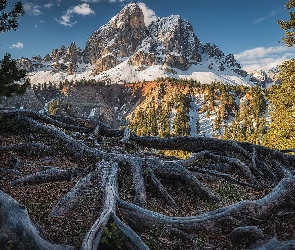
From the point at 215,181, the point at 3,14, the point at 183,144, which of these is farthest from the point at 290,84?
the point at 3,14

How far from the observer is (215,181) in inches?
354

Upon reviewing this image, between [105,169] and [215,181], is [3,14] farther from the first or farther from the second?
[215,181]

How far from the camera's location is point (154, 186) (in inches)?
298

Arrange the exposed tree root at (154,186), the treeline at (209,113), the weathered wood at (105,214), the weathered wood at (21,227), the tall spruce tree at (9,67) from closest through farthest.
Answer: the weathered wood at (21,227)
the weathered wood at (105,214)
the exposed tree root at (154,186)
the tall spruce tree at (9,67)
the treeline at (209,113)

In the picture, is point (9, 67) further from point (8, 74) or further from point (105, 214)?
point (105, 214)

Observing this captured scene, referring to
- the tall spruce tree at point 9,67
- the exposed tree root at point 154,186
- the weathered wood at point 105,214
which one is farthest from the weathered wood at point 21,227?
the tall spruce tree at point 9,67

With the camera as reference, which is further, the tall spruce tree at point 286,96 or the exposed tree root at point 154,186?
the tall spruce tree at point 286,96

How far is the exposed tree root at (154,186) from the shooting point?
199 inches

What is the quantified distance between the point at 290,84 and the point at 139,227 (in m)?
17.6

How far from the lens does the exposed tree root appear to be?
16.6 ft

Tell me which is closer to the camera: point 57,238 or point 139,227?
point 57,238

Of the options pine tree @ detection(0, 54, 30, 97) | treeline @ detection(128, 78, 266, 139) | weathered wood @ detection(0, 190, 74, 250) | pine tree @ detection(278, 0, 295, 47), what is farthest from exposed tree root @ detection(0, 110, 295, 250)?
treeline @ detection(128, 78, 266, 139)

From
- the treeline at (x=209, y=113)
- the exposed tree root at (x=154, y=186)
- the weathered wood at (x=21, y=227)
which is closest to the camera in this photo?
the weathered wood at (x=21, y=227)

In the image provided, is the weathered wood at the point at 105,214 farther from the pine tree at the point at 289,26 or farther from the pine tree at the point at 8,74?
the pine tree at the point at 289,26
